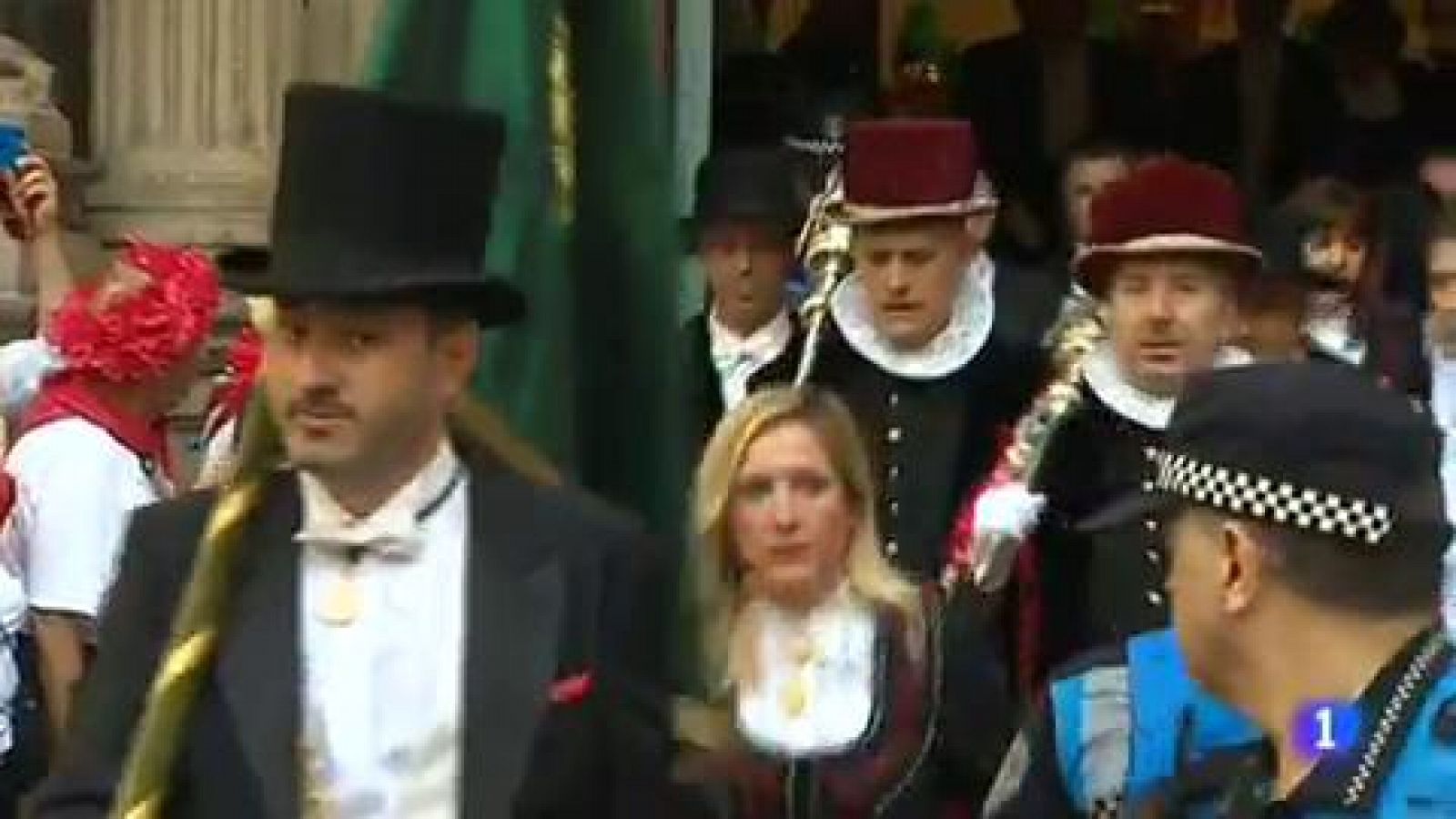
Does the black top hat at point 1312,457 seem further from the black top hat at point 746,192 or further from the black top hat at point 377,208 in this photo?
the black top hat at point 746,192

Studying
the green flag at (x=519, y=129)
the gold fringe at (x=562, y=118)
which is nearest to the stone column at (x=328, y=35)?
the green flag at (x=519, y=129)

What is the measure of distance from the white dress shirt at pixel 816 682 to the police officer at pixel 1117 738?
1.16 metres

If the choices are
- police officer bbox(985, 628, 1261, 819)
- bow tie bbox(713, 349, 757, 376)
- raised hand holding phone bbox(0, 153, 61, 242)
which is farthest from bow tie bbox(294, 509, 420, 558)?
raised hand holding phone bbox(0, 153, 61, 242)

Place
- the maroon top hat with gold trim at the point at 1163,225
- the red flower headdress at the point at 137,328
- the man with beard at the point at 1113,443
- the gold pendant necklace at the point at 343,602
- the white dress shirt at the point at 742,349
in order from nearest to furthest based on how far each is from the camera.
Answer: the gold pendant necklace at the point at 343,602 → the man with beard at the point at 1113,443 → the maroon top hat with gold trim at the point at 1163,225 → the red flower headdress at the point at 137,328 → the white dress shirt at the point at 742,349

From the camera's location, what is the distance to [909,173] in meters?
6.48

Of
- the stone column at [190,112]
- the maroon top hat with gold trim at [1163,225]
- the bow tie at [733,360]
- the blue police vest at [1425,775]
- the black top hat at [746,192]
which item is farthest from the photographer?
the stone column at [190,112]

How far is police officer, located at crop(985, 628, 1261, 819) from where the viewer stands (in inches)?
134

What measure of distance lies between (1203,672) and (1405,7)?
852cm

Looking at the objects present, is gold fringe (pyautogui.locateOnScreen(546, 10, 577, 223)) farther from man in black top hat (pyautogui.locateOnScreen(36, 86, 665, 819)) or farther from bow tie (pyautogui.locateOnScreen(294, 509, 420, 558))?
bow tie (pyautogui.locateOnScreen(294, 509, 420, 558))

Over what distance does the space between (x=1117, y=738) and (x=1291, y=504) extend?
655 millimetres

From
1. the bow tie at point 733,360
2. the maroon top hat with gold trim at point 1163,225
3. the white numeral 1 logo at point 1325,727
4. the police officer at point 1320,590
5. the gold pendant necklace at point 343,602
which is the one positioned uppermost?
the maroon top hat with gold trim at point 1163,225

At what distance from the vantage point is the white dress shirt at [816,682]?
506cm

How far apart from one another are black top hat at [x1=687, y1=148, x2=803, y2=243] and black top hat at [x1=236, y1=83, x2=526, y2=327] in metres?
3.50

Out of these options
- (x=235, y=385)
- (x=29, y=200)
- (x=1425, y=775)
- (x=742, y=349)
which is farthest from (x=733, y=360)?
(x=1425, y=775)
